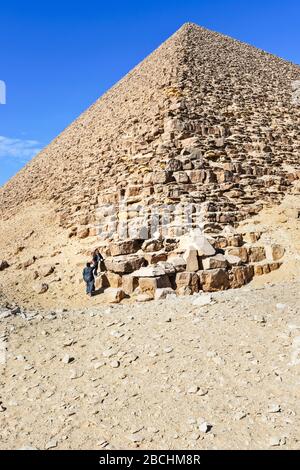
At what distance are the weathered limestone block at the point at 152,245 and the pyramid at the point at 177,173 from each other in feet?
0.08

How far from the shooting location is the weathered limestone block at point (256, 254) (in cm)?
895

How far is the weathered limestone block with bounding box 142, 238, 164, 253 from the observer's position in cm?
891

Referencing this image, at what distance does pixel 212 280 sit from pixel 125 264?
1.91 metres

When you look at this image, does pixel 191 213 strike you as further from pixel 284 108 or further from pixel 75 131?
pixel 75 131

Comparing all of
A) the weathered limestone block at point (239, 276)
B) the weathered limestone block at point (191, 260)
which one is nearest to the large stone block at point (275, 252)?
the weathered limestone block at point (239, 276)

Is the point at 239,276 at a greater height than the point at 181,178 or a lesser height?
lesser

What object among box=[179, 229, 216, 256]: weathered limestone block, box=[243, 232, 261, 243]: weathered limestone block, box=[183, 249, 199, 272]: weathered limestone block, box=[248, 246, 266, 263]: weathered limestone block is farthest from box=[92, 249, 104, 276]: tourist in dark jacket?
box=[243, 232, 261, 243]: weathered limestone block

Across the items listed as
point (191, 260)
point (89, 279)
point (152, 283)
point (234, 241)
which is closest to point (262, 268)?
point (234, 241)

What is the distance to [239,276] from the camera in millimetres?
8297

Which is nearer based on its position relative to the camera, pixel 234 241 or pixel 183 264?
pixel 183 264

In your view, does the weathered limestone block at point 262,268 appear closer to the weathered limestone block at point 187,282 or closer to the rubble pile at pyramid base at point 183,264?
the rubble pile at pyramid base at point 183,264

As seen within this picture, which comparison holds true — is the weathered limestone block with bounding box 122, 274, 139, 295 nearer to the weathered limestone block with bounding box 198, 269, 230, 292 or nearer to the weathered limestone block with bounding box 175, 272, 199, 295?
the weathered limestone block with bounding box 175, 272, 199, 295

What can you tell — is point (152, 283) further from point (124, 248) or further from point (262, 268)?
point (262, 268)

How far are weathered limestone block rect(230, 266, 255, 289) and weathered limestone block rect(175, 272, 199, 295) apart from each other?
33.2 inches
